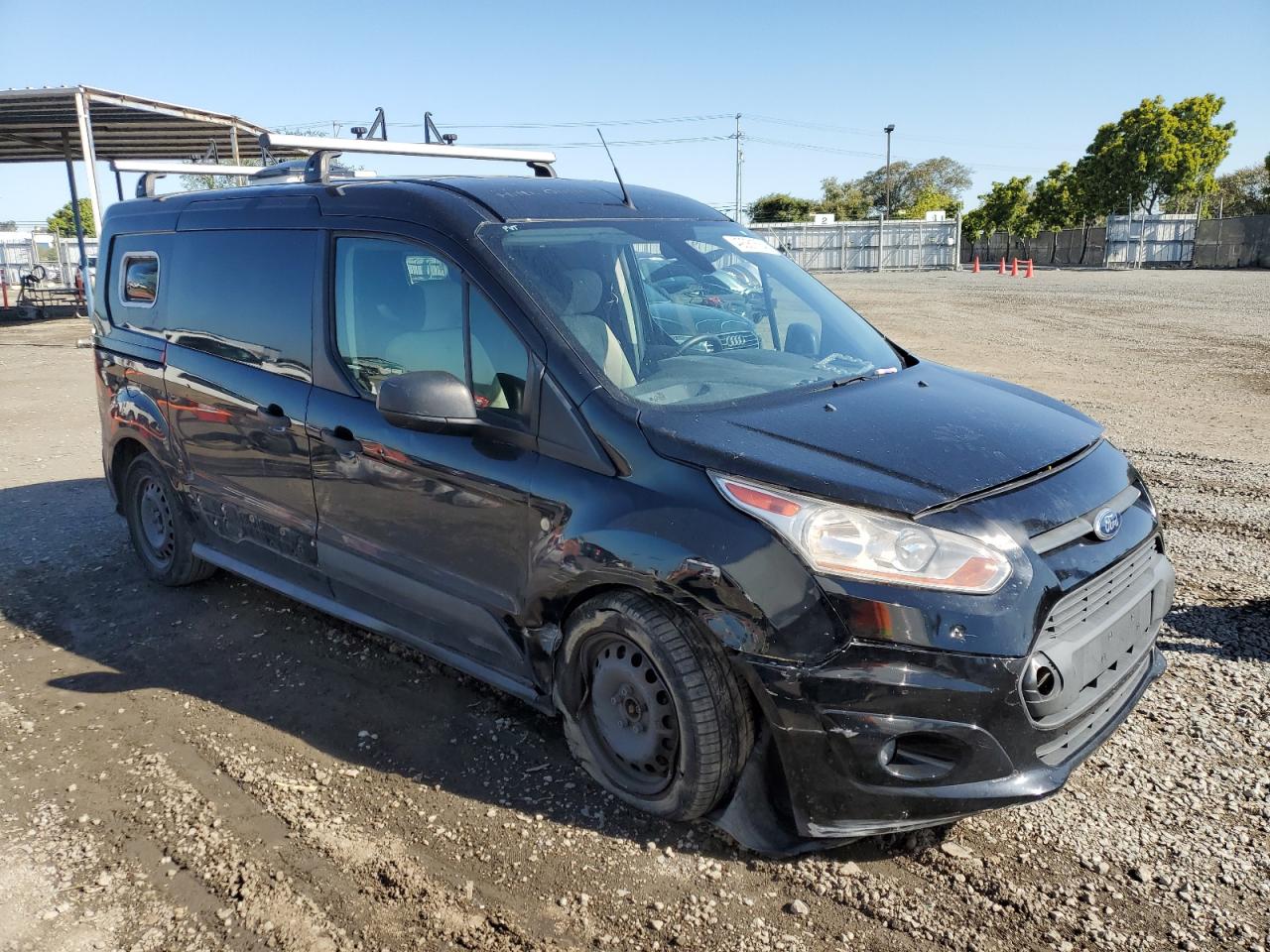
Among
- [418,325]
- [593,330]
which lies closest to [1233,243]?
[593,330]

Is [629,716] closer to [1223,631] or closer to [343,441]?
[343,441]

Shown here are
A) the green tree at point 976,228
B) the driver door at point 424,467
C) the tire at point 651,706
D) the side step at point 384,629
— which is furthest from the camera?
the green tree at point 976,228

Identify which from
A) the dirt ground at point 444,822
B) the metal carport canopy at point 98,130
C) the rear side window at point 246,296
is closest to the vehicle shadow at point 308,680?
the dirt ground at point 444,822

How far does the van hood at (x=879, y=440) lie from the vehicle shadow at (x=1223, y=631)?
53.0 inches

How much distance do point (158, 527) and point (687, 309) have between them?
3.39 meters

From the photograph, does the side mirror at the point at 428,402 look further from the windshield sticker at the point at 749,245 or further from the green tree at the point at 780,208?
the green tree at the point at 780,208

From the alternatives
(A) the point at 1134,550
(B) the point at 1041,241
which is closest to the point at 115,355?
(A) the point at 1134,550

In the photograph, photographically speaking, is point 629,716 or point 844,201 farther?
point 844,201

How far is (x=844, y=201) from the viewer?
9475 cm

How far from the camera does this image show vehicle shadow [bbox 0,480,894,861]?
3.25 meters

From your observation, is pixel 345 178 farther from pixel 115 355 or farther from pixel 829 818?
pixel 829 818

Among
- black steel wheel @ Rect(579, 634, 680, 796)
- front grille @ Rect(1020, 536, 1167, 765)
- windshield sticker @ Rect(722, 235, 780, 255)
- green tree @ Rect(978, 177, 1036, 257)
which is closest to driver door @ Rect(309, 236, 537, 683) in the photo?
black steel wheel @ Rect(579, 634, 680, 796)

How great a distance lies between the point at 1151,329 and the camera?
16312 millimetres

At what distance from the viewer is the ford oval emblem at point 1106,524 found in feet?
9.36
